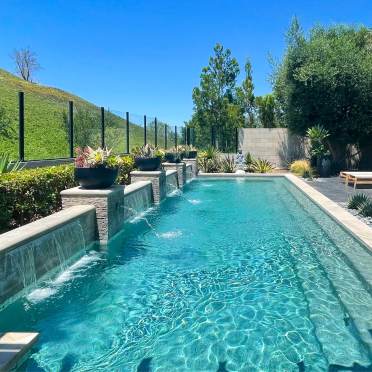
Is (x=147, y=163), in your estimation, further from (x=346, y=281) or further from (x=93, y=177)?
(x=346, y=281)

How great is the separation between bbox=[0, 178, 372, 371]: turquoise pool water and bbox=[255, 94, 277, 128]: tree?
58.9ft

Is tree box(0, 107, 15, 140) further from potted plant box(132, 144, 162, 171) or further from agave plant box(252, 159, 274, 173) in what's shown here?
agave plant box(252, 159, 274, 173)

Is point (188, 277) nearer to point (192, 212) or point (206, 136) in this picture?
point (192, 212)

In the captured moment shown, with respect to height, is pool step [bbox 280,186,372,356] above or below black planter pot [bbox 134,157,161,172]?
below

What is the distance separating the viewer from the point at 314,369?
2889 millimetres

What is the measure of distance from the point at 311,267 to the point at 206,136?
1987 cm

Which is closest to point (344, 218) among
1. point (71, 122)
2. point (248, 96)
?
point (71, 122)

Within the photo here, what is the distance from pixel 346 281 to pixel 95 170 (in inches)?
Answer: 159

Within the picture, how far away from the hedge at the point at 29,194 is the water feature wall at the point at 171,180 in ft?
18.0

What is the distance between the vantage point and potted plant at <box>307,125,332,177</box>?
60.2 ft

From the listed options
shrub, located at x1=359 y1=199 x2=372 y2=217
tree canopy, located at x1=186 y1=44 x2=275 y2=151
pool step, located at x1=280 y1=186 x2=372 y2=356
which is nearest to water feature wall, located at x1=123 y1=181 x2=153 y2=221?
pool step, located at x1=280 y1=186 x2=372 y2=356

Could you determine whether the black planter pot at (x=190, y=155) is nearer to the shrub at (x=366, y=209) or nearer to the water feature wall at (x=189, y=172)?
the water feature wall at (x=189, y=172)

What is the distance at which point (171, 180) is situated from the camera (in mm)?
13469

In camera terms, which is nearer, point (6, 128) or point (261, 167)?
point (6, 128)
